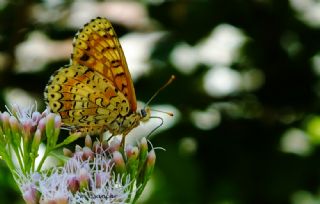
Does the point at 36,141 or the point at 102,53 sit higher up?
the point at 102,53

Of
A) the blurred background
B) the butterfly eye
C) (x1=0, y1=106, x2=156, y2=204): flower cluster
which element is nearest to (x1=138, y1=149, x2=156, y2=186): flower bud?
(x1=0, y1=106, x2=156, y2=204): flower cluster

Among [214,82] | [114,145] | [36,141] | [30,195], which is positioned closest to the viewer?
[30,195]

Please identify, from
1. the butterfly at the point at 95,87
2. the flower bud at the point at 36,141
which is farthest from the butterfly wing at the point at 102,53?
the flower bud at the point at 36,141

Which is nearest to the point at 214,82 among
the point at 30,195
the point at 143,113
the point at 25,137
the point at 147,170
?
the point at 143,113

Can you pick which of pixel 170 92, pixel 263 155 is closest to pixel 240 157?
pixel 263 155

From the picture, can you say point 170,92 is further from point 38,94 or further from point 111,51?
point 111,51

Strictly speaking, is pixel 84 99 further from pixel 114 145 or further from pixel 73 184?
pixel 73 184

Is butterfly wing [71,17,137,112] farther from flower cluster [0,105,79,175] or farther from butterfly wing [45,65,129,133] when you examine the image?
flower cluster [0,105,79,175]
